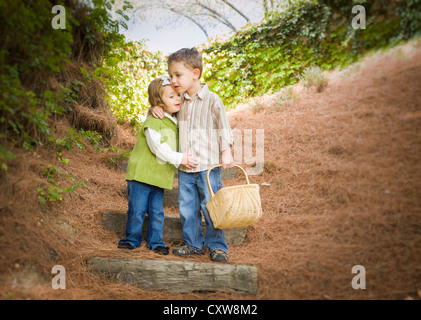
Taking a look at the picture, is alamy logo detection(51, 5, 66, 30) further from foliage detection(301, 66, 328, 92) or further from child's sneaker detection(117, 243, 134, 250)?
foliage detection(301, 66, 328, 92)

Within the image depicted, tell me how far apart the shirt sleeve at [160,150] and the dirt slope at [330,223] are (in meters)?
0.76

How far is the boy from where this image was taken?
2.36m

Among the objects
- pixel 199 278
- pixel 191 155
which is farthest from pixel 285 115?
pixel 199 278

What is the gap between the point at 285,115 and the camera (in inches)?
166

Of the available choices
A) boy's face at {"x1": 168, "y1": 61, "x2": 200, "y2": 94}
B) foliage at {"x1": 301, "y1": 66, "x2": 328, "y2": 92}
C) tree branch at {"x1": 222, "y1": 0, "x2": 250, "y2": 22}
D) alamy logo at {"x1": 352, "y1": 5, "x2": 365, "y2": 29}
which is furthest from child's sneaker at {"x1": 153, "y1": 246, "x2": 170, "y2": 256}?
tree branch at {"x1": 222, "y1": 0, "x2": 250, "y2": 22}

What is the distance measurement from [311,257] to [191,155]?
1213mm

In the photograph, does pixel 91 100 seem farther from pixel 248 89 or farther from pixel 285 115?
pixel 248 89

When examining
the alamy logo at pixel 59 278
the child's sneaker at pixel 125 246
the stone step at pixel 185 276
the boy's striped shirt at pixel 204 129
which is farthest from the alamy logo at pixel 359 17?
the alamy logo at pixel 59 278

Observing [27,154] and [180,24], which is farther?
[180,24]

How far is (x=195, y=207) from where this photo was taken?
242cm

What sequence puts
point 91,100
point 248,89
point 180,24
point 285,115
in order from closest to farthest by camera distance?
point 91,100 < point 285,115 < point 180,24 < point 248,89

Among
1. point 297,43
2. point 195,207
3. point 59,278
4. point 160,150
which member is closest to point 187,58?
point 160,150

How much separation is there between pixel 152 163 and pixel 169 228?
2.18 ft

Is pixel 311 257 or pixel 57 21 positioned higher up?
pixel 57 21
